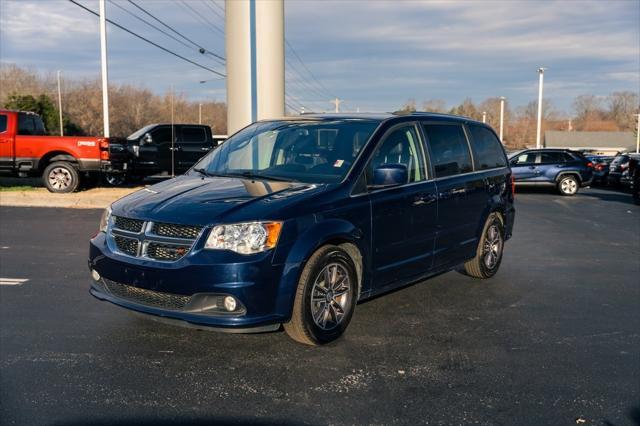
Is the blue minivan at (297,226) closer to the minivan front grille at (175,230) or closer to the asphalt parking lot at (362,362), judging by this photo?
the minivan front grille at (175,230)

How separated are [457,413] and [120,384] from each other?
2.21 meters

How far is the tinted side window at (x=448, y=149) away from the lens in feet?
20.4

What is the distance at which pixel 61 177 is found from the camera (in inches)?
629

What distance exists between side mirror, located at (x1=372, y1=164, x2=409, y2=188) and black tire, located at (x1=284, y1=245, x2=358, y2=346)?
0.74 meters

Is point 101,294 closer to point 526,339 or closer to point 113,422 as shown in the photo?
point 113,422

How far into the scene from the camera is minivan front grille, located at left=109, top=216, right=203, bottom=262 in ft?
14.3

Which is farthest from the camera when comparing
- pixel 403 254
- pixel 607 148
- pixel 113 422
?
pixel 607 148

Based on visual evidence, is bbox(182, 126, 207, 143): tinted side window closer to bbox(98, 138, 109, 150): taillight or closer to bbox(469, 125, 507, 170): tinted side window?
bbox(98, 138, 109, 150): taillight

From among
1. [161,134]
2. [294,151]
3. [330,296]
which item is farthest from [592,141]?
[330,296]

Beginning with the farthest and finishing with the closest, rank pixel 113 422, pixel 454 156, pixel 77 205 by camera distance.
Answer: pixel 77 205 → pixel 454 156 → pixel 113 422

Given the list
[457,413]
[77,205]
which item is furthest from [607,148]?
[457,413]

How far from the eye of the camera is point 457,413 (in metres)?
3.70

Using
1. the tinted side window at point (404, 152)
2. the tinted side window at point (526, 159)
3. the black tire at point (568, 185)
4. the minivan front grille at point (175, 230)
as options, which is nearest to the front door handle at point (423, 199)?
the tinted side window at point (404, 152)

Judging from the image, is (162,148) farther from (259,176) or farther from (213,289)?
(213,289)
